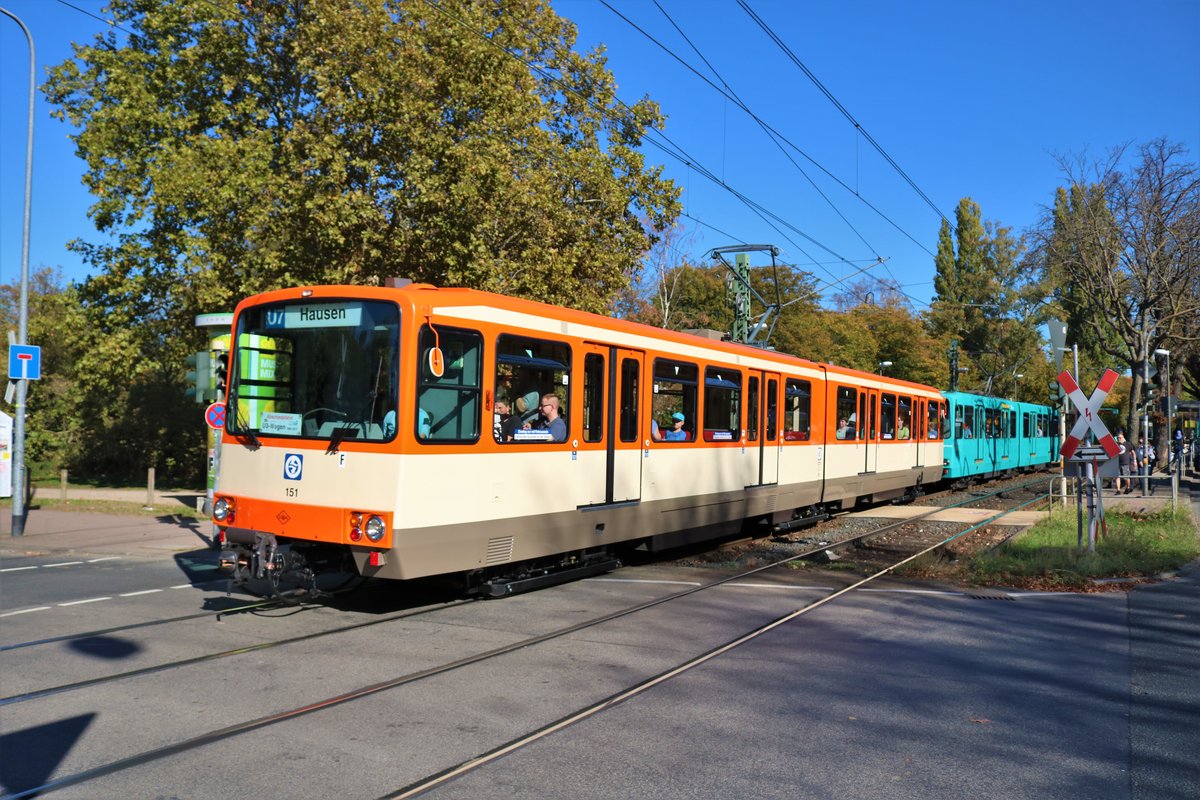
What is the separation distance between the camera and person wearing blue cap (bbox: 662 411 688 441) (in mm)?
12219

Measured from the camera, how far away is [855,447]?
63.1 feet

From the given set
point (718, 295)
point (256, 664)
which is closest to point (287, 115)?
point (256, 664)

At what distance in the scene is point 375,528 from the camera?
26.5ft

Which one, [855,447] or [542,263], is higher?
[542,263]

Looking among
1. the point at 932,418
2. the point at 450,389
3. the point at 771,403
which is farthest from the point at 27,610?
the point at 932,418

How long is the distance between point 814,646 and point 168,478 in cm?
3034

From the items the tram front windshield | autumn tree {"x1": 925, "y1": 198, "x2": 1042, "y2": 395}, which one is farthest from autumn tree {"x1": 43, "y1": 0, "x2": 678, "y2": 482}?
autumn tree {"x1": 925, "y1": 198, "x2": 1042, "y2": 395}

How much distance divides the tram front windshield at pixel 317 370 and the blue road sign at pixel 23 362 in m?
9.16

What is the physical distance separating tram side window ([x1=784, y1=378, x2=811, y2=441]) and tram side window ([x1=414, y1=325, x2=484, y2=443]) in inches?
315

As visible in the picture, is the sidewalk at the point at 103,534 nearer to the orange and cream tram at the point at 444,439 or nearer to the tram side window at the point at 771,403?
the orange and cream tram at the point at 444,439

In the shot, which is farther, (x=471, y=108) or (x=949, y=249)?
(x=949, y=249)

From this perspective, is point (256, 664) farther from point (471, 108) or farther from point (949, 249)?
point (949, 249)

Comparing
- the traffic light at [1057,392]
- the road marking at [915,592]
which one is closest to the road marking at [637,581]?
the road marking at [915,592]

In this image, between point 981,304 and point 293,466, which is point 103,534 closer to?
point 293,466
